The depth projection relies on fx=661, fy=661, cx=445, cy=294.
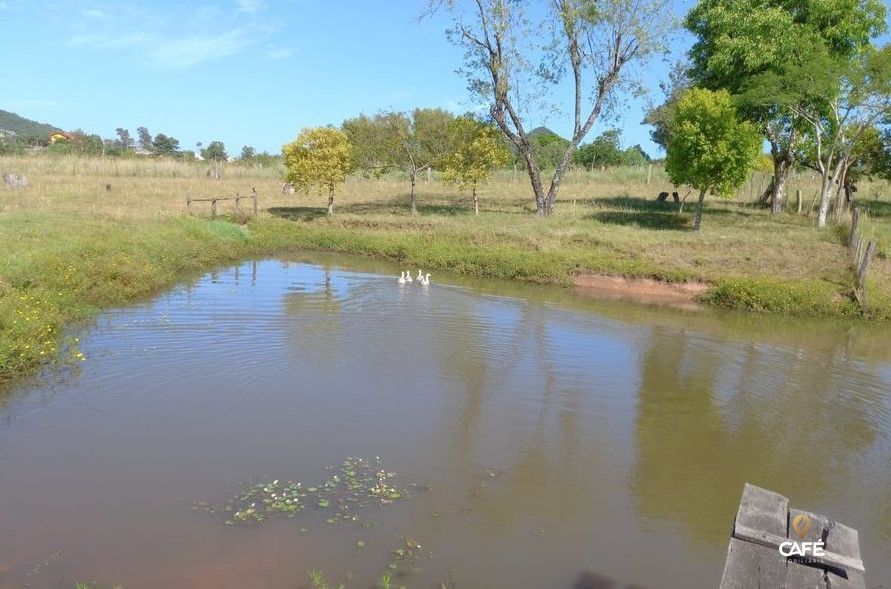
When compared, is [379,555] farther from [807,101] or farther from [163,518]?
[807,101]

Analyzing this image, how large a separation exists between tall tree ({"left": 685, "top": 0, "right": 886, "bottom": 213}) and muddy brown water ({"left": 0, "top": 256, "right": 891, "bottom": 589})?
52.1ft

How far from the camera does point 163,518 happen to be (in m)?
6.18

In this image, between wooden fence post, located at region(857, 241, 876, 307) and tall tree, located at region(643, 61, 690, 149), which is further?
tall tree, located at region(643, 61, 690, 149)

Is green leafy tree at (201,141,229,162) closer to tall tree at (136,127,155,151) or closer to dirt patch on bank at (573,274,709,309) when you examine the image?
tall tree at (136,127,155,151)

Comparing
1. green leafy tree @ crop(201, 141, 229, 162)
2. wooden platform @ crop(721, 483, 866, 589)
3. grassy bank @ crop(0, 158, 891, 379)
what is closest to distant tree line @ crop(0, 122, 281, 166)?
green leafy tree @ crop(201, 141, 229, 162)

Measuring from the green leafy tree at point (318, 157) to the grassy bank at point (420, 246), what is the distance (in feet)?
6.21

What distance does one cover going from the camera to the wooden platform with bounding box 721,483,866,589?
288cm

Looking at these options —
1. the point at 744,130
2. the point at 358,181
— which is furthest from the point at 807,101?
the point at 358,181

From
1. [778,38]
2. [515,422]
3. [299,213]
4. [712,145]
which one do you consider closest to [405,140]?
[299,213]

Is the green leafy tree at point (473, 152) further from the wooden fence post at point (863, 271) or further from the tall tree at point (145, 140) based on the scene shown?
the tall tree at point (145, 140)

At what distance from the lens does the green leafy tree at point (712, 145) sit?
2406 cm

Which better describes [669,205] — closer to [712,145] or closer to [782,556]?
[712,145]

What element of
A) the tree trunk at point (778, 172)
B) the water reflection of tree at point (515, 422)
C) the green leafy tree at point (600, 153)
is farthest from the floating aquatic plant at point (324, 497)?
the green leafy tree at point (600, 153)

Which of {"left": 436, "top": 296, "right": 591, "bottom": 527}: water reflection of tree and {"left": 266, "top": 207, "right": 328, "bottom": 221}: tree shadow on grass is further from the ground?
{"left": 266, "top": 207, "right": 328, "bottom": 221}: tree shadow on grass
